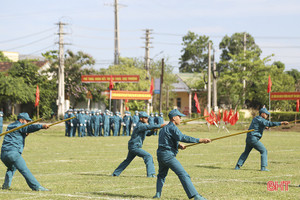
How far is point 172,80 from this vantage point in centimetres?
7819

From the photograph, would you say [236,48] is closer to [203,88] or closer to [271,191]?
[203,88]

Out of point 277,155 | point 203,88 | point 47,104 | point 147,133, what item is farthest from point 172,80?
point 147,133

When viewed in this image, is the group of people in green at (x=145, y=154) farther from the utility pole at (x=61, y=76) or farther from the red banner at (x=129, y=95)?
the utility pole at (x=61, y=76)

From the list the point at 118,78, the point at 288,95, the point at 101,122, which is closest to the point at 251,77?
the point at 288,95

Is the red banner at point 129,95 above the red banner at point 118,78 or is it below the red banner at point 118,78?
below

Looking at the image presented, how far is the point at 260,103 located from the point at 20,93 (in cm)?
3283

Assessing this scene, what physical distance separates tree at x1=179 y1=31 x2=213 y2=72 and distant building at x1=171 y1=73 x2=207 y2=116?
9.50 m

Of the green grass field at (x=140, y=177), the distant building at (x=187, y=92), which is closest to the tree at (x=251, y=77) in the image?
the distant building at (x=187, y=92)

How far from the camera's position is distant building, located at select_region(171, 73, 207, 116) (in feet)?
249

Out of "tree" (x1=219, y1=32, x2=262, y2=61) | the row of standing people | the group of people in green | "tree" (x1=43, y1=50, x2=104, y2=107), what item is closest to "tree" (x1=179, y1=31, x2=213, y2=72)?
"tree" (x1=219, y1=32, x2=262, y2=61)

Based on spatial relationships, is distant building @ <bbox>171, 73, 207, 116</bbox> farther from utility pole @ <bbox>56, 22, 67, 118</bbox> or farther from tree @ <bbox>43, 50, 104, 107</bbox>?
utility pole @ <bbox>56, 22, 67, 118</bbox>

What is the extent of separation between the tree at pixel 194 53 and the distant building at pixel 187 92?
9.50 meters

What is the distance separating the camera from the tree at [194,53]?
91.3 m

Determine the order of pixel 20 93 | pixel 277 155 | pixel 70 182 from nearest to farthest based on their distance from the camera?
pixel 70 182
pixel 277 155
pixel 20 93
